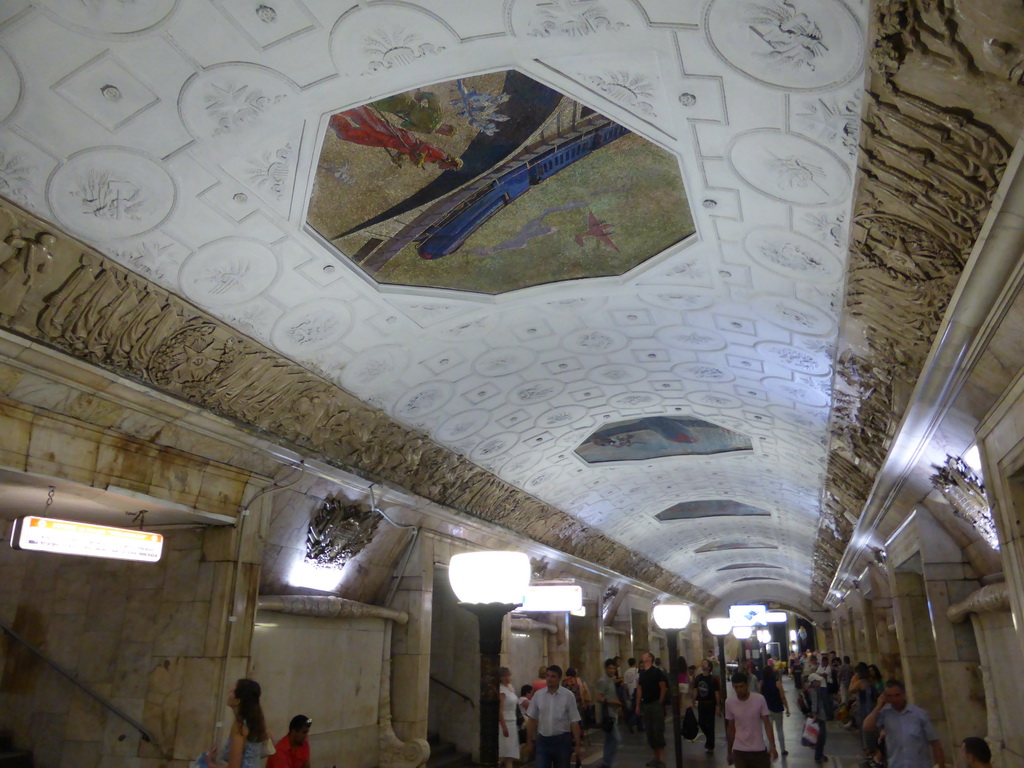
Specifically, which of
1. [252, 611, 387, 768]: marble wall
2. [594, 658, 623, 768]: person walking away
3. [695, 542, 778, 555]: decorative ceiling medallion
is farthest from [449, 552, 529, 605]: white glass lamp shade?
[695, 542, 778, 555]: decorative ceiling medallion

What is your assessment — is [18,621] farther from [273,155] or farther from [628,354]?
[628,354]

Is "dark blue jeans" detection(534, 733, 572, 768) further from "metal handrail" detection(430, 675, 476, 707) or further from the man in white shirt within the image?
"metal handrail" detection(430, 675, 476, 707)

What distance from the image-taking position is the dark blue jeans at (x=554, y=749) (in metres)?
6.71

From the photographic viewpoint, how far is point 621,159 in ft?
16.6

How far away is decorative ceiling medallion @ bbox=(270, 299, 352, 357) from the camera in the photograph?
638cm

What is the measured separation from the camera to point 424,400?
8578mm

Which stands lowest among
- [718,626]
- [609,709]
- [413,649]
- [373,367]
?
[609,709]

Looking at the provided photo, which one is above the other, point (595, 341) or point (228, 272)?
point (595, 341)

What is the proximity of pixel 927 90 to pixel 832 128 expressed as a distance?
794 mm

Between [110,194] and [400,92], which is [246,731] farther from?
[400,92]

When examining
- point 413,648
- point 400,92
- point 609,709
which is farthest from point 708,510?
point 400,92

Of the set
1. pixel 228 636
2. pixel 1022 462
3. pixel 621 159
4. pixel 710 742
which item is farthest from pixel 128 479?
pixel 710 742

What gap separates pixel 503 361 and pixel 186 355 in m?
3.27

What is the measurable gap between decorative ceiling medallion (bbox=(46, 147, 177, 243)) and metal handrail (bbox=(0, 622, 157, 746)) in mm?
4417
